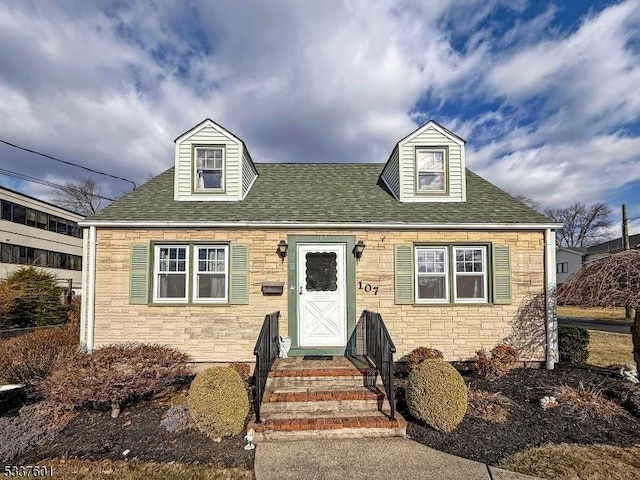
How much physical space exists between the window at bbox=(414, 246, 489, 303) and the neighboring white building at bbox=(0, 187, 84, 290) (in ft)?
79.1

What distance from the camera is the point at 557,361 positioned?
308 inches

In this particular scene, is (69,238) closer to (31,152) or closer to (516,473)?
(31,152)

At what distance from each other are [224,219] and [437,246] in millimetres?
4787

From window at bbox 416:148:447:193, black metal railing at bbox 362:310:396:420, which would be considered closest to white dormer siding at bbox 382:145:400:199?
window at bbox 416:148:447:193

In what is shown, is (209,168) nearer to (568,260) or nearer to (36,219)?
(36,219)

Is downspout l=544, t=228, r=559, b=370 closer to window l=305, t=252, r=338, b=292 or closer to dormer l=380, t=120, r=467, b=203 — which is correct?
dormer l=380, t=120, r=467, b=203

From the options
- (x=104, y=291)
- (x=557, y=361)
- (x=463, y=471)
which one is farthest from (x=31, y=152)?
(x=557, y=361)

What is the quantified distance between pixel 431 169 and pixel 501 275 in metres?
3.05

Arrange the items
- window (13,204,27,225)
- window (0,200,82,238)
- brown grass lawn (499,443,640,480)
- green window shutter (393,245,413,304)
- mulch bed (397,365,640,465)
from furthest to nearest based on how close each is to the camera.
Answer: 1. window (13,204,27,225)
2. window (0,200,82,238)
3. green window shutter (393,245,413,304)
4. mulch bed (397,365,640,465)
5. brown grass lawn (499,443,640,480)

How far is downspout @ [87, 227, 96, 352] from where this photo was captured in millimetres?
7508

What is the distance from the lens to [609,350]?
10.3m

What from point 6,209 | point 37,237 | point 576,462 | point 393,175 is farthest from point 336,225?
point 37,237

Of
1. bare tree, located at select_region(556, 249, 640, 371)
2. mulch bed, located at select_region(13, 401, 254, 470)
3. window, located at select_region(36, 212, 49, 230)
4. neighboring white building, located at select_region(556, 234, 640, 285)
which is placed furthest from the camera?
neighboring white building, located at select_region(556, 234, 640, 285)

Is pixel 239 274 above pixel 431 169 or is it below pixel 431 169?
below
